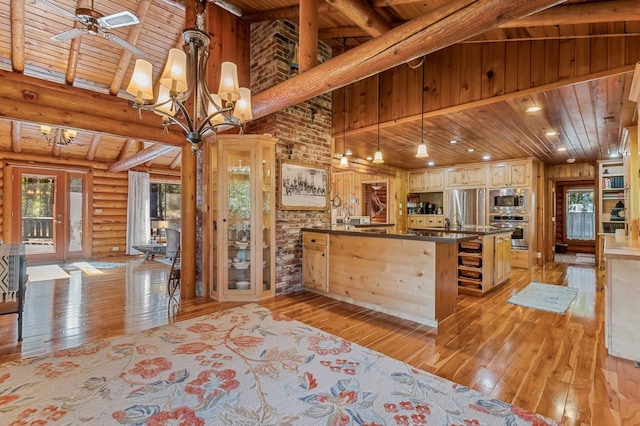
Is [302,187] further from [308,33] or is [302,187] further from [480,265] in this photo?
[480,265]

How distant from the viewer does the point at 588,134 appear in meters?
5.03

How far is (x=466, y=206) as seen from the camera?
773 centimetres

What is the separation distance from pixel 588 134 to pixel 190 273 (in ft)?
21.9

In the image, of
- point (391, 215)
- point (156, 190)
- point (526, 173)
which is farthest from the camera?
point (156, 190)

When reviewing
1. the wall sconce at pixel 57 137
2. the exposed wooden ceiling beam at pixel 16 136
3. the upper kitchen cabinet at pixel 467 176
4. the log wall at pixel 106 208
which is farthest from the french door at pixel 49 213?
the upper kitchen cabinet at pixel 467 176

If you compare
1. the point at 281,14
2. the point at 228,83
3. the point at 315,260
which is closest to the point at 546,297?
the point at 315,260

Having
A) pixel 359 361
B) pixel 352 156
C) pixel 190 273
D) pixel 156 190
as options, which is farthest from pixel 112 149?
pixel 359 361

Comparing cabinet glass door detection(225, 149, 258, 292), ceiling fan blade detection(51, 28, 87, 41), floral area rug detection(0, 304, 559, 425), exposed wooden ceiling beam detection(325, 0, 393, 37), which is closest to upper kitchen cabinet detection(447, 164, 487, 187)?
exposed wooden ceiling beam detection(325, 0, 393, 37)

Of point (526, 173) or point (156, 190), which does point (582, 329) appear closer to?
point (526, 173)

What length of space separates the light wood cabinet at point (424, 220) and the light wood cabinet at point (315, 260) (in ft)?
14.7

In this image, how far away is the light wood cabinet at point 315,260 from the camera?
436 cm

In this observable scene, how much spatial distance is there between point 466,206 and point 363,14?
5929mm

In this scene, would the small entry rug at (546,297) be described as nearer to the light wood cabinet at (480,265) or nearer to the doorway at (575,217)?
the light wood cabinet at (480,265)

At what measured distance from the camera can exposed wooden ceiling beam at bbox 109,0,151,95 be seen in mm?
4633
